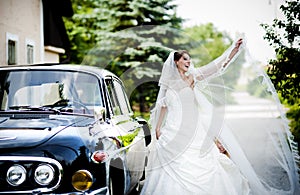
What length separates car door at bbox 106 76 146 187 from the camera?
5.45m

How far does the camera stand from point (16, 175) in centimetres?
373

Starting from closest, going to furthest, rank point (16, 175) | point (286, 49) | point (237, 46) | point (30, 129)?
point (16, 175), point (30, 129), point (237, 46), point (286, 49)

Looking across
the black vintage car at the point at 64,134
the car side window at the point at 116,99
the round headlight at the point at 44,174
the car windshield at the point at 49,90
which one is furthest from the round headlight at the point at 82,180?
the car side window at the point at 116,99

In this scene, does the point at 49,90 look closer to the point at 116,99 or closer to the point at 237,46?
the point at 116,99

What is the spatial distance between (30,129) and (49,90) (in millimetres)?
1061

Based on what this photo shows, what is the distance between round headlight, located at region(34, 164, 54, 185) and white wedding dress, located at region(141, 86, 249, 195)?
2.60 metres

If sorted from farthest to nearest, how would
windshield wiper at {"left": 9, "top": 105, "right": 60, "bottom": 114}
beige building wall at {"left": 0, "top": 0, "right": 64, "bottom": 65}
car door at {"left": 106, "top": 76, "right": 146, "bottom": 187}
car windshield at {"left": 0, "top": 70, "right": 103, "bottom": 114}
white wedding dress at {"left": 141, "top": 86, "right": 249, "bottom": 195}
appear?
beige building wall at {"left": 0, "top": 0, "right": 64, "bottom": 65}, white wedding dress at {"left": 141, "top": 86, "right": 249, "bottom": 195}, car door at {"left": 106, "top": 76, "right": 146, "bottom": 187}, car windshield at {"left": 0, "top": 70, "right": 103, "bottom": 114}, windshield wiper at {"left": 9, "top": 105, "right": 60, "bottom": 114}

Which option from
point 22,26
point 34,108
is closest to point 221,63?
point 34,108

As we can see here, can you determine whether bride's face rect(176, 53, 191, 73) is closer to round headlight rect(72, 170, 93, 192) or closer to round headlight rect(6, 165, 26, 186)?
round headlight rect(72, 170, 93, 192)

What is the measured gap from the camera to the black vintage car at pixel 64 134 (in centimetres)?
374

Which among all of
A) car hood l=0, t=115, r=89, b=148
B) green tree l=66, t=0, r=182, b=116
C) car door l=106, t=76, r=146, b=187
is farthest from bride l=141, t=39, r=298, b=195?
green tree l=66, t=0, r=182, b=116

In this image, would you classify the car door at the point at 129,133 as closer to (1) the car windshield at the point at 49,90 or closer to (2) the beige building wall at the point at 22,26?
(1) the car windshield at the point at 49,90

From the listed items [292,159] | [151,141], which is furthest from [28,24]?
[292,159]

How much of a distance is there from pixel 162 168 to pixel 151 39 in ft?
50.5
